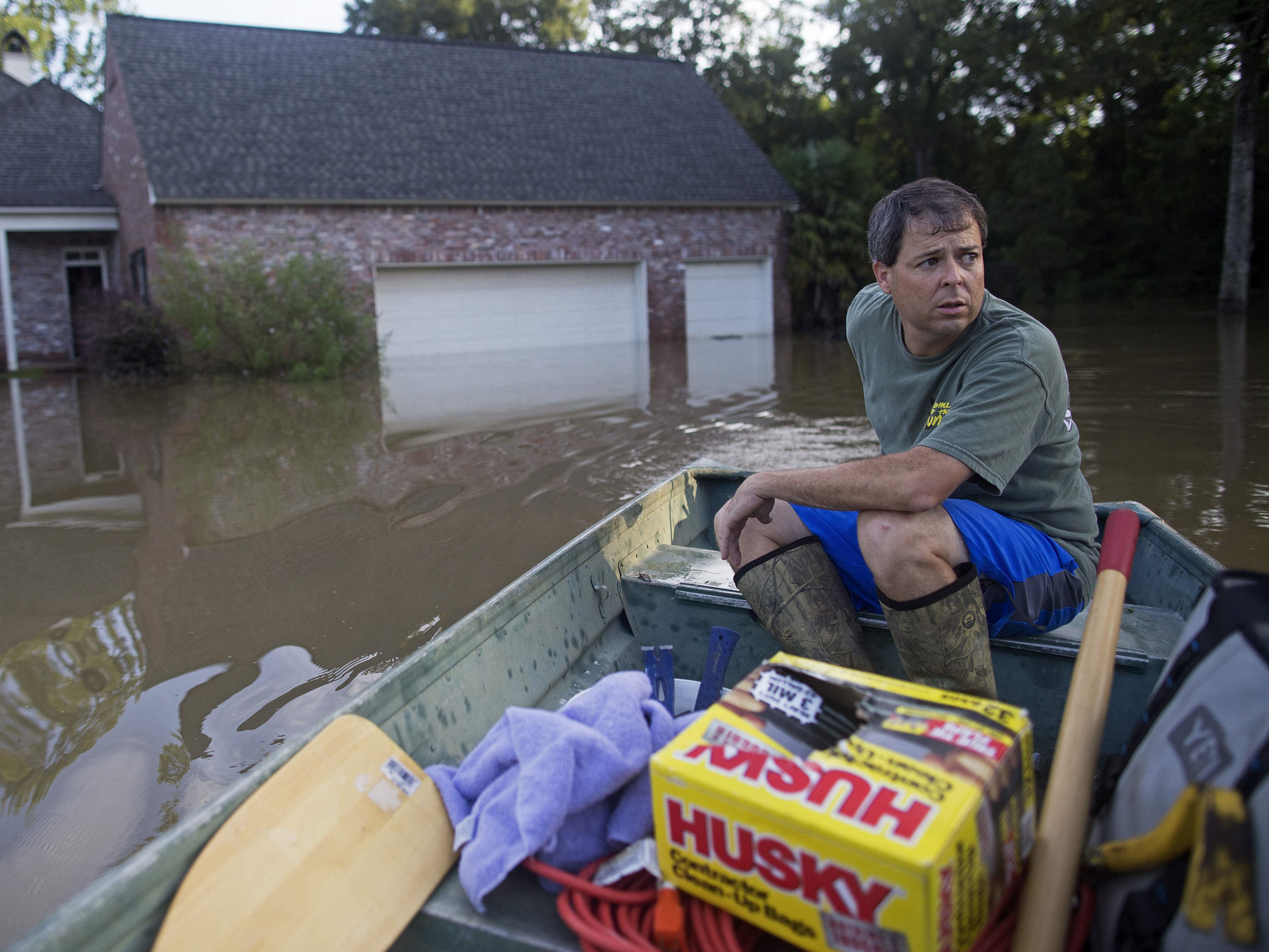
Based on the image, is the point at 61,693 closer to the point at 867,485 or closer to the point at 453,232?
the point at 867,485

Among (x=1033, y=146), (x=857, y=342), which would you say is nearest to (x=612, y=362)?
(x=857, y=342)

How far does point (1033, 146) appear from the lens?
26375 mm

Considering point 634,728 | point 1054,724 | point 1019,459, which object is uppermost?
point 1019,459

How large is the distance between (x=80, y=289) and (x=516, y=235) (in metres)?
8.31

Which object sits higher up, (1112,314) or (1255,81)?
(1255,81)

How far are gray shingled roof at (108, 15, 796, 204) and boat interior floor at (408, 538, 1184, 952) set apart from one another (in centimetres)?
1432

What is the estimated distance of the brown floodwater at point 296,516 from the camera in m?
2.80

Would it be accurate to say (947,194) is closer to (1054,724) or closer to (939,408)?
(939,408)

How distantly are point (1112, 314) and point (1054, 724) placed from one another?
21812 millimetres

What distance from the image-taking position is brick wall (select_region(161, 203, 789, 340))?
15164 millimetres

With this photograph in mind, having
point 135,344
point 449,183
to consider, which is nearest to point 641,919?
point 135,344

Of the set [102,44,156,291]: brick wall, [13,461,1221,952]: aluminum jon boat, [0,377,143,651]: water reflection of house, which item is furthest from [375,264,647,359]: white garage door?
[13,461,1221,952]: aluminum jon boat

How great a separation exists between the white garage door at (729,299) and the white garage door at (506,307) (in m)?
1.25

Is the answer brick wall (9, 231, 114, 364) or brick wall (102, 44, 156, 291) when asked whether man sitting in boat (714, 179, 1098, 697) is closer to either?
brick wall (102, 44, 156, 291)
